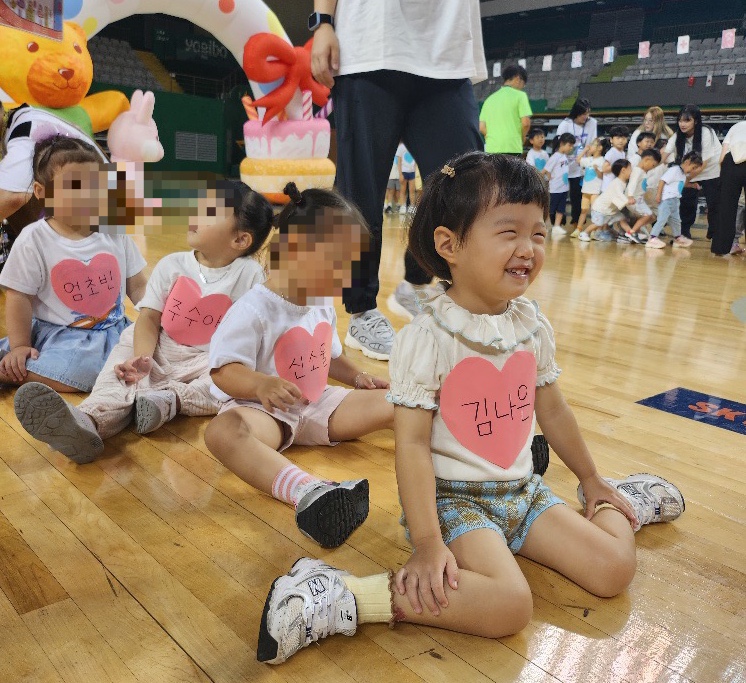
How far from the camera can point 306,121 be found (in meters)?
5.02

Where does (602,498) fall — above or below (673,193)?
below

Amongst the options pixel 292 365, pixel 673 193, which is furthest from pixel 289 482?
pixel 673 193

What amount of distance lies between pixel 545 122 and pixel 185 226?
9.74 metres

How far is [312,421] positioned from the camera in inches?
51.4

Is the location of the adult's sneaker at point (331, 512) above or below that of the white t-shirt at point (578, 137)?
below

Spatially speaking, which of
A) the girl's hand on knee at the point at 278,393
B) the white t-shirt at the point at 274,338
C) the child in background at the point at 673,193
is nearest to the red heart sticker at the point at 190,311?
the white t-shirt at the point at 274,338

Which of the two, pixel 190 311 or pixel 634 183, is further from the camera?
pixel 634 183

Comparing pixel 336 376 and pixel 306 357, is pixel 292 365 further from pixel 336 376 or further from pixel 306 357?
pixel 336 376

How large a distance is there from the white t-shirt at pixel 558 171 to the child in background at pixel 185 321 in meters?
4.95

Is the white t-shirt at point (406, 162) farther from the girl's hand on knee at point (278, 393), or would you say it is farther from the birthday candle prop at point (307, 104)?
the girl's hand on knee at point (278, 393)

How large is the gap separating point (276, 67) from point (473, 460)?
166 inches

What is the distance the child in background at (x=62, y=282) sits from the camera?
1.47 meters

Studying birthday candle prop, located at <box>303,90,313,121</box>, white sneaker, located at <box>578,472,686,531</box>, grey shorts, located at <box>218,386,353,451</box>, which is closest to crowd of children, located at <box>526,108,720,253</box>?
birthday candle prop, located at <box>303,90,313,121</box>

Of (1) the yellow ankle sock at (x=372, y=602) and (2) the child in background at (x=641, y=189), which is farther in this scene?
(2) the child in background at (x=641, y=189)
